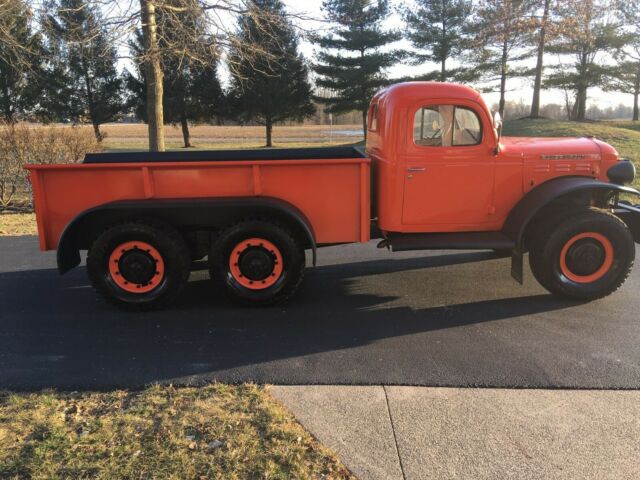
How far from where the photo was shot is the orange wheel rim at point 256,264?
193 inches

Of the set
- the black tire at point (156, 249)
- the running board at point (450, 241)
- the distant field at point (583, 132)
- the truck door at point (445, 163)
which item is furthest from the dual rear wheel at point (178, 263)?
the distant field at point (583, 132)

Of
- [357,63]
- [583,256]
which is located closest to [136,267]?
[583,256]

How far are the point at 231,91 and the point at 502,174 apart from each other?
3075cm

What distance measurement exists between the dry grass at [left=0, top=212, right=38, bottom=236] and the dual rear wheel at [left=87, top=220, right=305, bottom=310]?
14.5 feet

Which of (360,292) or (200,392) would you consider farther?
(360,292)

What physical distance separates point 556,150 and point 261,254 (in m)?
3.17

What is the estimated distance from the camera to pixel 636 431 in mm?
2906

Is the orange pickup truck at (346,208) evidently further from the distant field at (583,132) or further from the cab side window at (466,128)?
the distant field at (583,132)

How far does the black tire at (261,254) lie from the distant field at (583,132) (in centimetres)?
1286

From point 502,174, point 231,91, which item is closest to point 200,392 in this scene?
point 502,174

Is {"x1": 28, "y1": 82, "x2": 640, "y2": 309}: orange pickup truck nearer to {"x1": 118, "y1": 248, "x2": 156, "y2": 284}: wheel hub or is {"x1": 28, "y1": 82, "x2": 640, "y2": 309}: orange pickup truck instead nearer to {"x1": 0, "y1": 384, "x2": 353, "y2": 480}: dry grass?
{"x1": 118, "y1": 248, "x2": 156, "y2": 284}: wheel hub

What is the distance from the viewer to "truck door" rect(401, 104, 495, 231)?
5.00 meters

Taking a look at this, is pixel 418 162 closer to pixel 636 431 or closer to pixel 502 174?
pixel 502 174

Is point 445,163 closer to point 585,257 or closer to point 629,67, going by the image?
point 585,257
